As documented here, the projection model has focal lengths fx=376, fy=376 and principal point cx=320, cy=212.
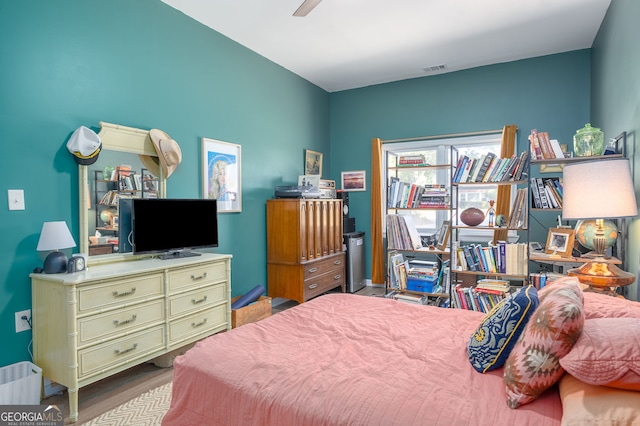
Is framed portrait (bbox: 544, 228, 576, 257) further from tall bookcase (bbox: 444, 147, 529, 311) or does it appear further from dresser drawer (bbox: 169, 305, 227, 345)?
dresser drawer (bbox: 169, 305, 227, 345)

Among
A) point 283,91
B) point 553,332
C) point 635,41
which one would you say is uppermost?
point 283,91

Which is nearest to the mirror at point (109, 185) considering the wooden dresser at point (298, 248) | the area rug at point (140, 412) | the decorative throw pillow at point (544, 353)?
the area rug at point (140, 412)

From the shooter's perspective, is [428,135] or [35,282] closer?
[35,282]

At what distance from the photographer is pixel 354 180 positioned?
5.55 metres

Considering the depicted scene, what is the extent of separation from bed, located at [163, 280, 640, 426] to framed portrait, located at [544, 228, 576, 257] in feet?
4.46

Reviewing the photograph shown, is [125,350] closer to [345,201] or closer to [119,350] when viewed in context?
[119,350]

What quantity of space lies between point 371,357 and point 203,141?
8.80ft

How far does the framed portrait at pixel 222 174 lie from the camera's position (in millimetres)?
3598

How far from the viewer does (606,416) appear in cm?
96

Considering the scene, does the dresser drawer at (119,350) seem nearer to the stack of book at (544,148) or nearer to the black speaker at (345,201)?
the black speaker at (345,201)

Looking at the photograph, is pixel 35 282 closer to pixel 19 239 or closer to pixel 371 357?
pixel 19 239

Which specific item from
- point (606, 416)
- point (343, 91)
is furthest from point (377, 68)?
point (606, 416)

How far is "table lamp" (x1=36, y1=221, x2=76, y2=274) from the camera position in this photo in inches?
89.3

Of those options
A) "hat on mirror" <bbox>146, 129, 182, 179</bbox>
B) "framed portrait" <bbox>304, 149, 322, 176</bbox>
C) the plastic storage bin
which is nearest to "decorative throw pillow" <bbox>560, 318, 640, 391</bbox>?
the plastic storage bin
